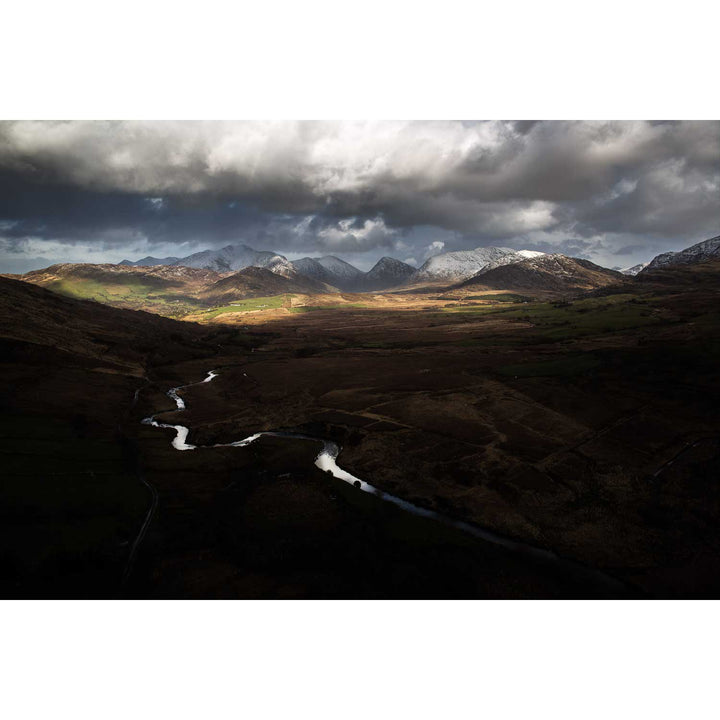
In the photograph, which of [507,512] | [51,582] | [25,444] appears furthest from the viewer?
[25,444]

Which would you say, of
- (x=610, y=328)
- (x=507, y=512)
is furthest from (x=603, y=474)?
(x=610, y=328)

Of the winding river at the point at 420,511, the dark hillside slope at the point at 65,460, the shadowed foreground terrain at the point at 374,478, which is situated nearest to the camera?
the dark hillside slope at the point at 65,460

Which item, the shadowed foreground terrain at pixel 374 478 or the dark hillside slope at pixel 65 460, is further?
the shadowed foreground terrain at pixel 374 478

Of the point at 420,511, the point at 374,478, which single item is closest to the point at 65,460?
the point at 374,478

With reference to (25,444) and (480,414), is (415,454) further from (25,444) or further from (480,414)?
(25,444)

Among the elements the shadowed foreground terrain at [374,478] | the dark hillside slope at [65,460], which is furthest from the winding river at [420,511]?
the dark hillside slope at [65,460]

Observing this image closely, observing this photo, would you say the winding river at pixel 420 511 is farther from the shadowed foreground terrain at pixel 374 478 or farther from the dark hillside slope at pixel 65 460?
the dark hillside slope at pixel 65 460
